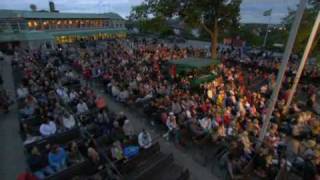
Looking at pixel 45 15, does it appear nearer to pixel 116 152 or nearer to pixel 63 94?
pixel 63 94

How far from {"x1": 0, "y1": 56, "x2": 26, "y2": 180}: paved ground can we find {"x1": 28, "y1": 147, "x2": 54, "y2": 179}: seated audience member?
126 cm

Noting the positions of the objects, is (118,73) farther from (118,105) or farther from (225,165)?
(225,165)

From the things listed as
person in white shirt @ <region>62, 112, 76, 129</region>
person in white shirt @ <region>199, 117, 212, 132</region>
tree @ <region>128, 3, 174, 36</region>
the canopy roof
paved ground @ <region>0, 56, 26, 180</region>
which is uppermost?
tree @ <region>128, 3, 174, 36</region>

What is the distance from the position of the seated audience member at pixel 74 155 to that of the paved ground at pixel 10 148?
2082 millimetres

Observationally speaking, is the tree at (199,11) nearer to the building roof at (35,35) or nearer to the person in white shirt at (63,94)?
the person in white shirt at (63,94)

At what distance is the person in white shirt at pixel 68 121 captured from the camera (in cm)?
1090

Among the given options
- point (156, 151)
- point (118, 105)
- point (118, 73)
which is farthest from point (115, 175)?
point (118, 73)

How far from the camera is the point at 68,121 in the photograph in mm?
10945

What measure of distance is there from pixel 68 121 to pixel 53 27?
40.1 metres

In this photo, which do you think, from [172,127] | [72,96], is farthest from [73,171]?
[72,96]

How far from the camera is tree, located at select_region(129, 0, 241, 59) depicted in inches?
900

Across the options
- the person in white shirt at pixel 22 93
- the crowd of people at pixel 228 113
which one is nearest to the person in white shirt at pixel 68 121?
the crowd of people at pixel 228 113

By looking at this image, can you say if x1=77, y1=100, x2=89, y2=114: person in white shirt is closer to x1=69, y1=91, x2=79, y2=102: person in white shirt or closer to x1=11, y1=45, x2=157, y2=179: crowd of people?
x1=11, y1=45, x2=157, y2=179: crowd of people

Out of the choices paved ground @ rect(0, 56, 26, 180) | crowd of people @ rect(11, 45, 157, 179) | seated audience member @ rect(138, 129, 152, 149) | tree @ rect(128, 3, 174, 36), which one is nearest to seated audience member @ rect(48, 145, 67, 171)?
crowd of people @ rect(11, 45, 157, 179)
